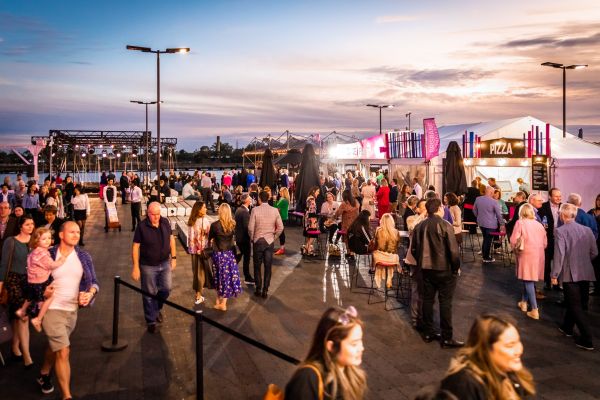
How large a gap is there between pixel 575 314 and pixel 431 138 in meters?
14.4

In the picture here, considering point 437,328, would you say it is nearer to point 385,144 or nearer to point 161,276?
point 161,276

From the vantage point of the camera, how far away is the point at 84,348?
20.3ft

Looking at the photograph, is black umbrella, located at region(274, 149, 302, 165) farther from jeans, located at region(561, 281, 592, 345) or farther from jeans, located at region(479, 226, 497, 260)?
jeans, located at region(561, 281, 592, 345)

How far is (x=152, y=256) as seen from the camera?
679 centimetres

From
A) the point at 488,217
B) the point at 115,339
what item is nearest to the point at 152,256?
the point at 115,339

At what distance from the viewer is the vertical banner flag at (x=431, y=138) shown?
19906mm

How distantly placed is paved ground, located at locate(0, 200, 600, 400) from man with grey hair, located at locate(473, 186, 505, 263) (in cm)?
215

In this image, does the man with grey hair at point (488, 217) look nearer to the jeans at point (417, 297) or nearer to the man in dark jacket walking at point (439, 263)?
the jeans at point (417, 297)

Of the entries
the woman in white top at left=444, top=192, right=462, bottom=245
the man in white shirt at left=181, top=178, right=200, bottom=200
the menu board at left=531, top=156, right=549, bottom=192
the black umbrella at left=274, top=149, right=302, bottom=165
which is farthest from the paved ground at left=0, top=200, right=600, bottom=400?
the black umbrella at left=274, top=149, right=302, bottom=165

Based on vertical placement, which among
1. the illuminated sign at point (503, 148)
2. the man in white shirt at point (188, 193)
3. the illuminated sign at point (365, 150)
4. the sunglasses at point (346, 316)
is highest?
the illuminated sign at point (365, 150)

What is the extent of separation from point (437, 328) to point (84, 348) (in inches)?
186

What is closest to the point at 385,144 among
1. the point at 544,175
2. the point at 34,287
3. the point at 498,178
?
the point at 498,178

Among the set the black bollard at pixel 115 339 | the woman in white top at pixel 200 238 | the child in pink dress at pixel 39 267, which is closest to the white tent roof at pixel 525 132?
the woman in white top at pixel 200 238

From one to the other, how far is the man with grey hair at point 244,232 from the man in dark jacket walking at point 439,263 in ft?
12.4
